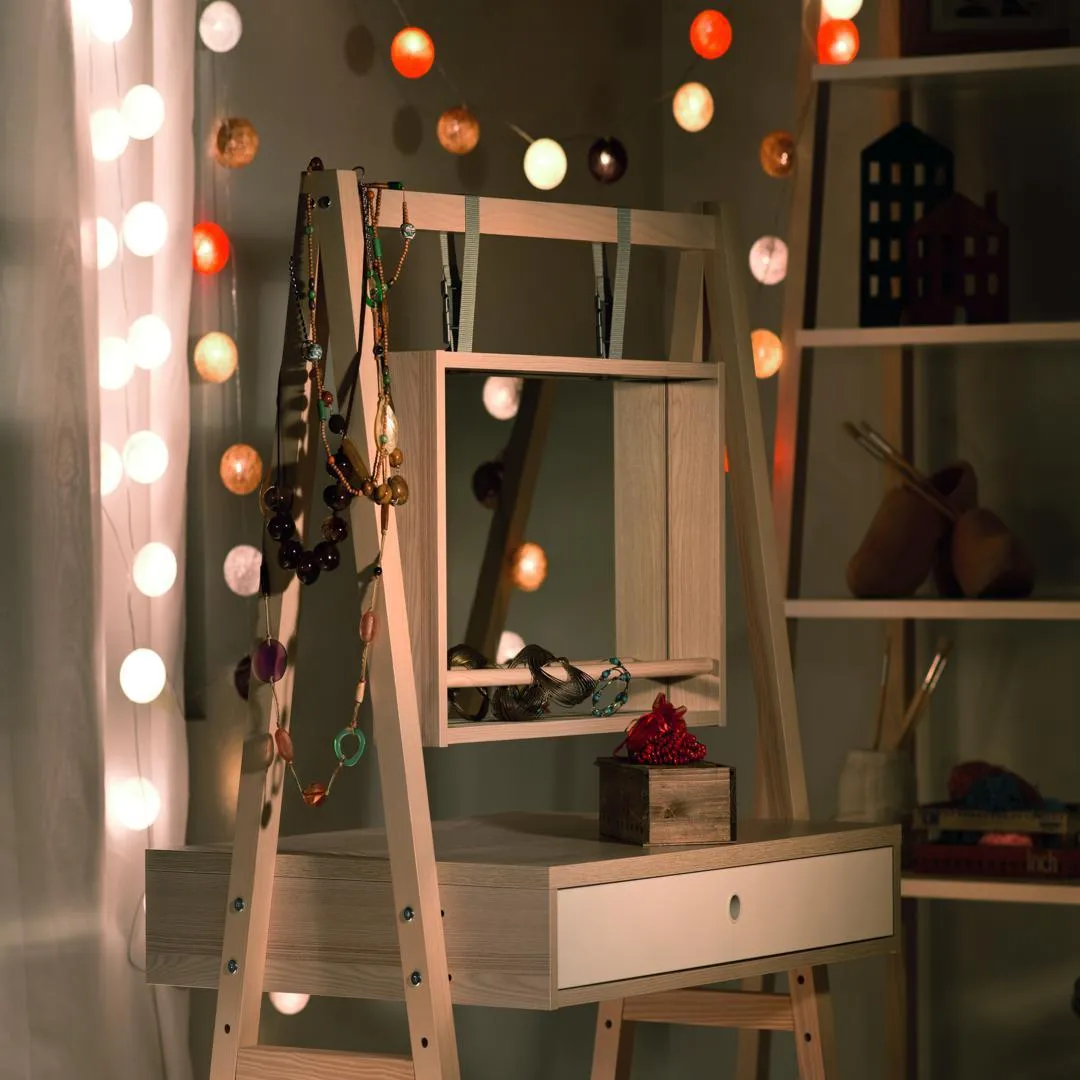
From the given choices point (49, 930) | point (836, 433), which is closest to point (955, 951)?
point (836, 433)

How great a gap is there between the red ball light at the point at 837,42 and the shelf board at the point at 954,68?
0.07m

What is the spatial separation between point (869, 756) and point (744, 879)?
73 cm

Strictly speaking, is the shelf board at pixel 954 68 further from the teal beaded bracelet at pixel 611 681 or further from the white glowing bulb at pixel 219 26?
the teal beaded bracelet at pixel 611 681

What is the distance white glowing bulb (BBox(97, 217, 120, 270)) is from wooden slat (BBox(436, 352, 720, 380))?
1.56ft

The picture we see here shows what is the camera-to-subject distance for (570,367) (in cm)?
191

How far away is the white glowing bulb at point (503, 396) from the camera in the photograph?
2557 mm

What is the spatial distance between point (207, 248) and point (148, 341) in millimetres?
162

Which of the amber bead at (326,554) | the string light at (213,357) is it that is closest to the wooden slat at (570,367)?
the amber bead at (326,554)

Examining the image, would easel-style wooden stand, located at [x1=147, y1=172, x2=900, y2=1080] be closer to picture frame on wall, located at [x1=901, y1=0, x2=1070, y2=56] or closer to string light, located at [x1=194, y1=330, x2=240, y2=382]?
string light, located at [x1=194, y1=330, x2=240, y2=382]

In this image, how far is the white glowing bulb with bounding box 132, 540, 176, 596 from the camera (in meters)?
2.15

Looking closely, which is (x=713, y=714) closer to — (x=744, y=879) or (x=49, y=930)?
(x=744, y=879)

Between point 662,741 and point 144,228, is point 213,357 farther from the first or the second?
point 662,741

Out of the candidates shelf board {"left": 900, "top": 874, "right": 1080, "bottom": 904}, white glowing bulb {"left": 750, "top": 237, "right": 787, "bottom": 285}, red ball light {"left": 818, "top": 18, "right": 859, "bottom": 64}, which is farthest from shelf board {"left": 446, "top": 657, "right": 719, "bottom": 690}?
red ball light {"left": 818, "top": 18, "right": 859, "bottom": 64}

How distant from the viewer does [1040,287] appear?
272cm
